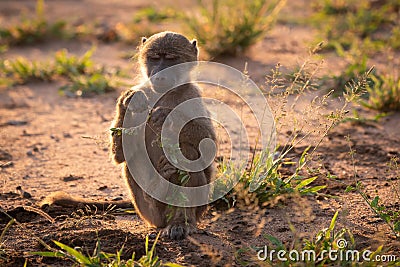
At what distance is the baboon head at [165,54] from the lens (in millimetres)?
4574

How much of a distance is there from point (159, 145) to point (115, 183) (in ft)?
4.78

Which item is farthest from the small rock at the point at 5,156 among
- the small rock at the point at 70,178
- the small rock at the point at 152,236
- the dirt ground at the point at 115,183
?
the small rock at the point at 152,236

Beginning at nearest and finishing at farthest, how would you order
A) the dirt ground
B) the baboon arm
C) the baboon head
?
the dirt ground → the baboon arm → the baboon head

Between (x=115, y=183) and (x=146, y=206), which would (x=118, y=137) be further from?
(x=115, y=183)

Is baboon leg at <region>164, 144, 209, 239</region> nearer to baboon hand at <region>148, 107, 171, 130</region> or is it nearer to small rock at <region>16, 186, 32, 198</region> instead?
baboon hand at <region>148, 107, 171, 130</region>

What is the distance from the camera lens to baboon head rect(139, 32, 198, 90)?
4.57 meters

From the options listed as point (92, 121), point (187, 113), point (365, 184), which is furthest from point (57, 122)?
point (365, 184)

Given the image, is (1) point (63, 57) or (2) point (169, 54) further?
(1) point (63, 57)

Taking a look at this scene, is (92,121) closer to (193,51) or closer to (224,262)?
(193,51)

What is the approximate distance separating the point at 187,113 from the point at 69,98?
3.88 metres

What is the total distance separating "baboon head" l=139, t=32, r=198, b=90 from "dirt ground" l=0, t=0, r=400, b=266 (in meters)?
0.59

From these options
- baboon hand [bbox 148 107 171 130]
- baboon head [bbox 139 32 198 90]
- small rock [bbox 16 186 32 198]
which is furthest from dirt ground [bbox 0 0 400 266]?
baboon head [bbox 139 32 198 90]

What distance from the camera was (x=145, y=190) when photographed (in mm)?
4262

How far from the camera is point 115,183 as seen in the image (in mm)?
5371
